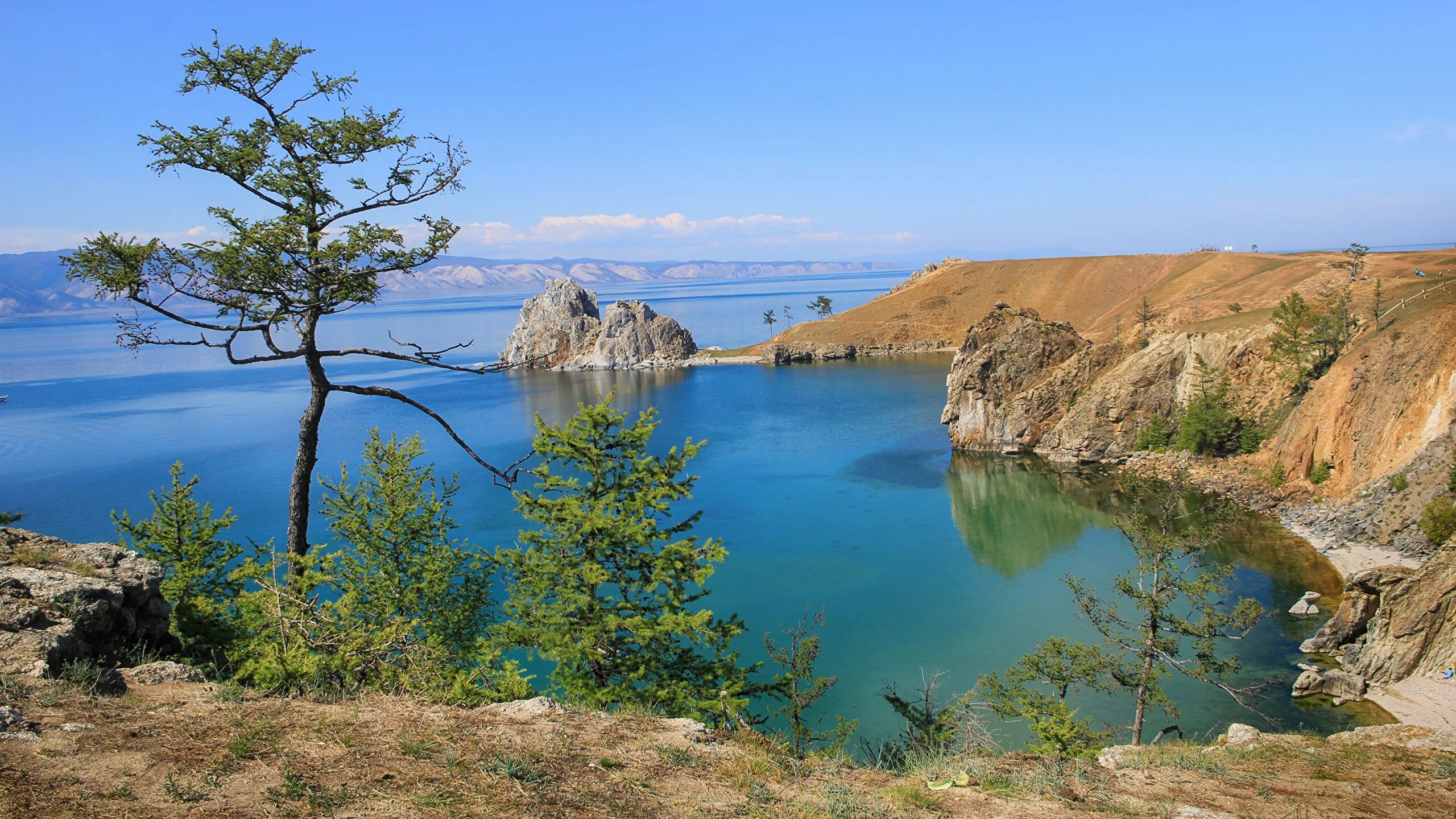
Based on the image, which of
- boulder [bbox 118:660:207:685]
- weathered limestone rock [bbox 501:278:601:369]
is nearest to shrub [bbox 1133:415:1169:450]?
boulder [bbox 118:660:207:685]

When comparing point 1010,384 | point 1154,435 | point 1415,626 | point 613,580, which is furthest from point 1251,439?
point 613,580

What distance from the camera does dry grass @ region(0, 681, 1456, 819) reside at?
589 centimetres

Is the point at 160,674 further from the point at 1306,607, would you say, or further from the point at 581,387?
the point at 581,387

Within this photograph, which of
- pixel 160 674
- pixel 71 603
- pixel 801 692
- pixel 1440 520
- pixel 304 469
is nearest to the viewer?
pixel 160 674

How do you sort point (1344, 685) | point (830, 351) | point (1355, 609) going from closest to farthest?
point (1344, 685), point (1355, 609), point (830, 351)

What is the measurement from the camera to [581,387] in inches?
3848

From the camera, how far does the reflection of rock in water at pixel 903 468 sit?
157 feet

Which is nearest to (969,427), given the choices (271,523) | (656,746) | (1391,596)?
(1391,596)

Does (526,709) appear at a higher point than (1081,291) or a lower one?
lower

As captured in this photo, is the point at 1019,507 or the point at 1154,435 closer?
the point at 1019,507

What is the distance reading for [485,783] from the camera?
6.56m

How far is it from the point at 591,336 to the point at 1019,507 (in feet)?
278

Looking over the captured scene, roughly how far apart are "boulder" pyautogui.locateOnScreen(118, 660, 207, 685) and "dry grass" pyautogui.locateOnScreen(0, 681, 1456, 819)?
22 cm

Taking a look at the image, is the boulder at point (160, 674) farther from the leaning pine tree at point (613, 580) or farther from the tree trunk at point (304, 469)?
the leaning pine tree at point (613, 580)
